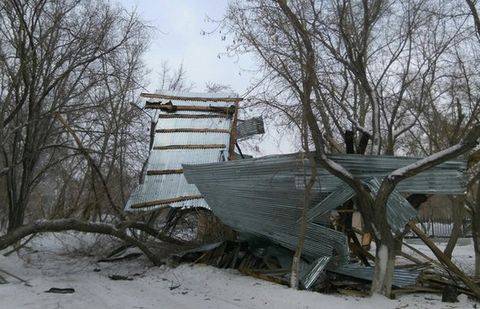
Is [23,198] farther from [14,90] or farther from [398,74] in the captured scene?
[398,74]

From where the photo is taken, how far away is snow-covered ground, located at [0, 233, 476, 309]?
770cm

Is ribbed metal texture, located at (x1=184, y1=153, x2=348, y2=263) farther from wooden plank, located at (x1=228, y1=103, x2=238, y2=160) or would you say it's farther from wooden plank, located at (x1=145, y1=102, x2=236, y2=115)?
wooden plank, located at (x1=145, y1=102, x2=236, y2=115)

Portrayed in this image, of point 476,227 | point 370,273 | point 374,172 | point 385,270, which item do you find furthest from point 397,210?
point 476,227

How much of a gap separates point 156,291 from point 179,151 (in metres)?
5.23

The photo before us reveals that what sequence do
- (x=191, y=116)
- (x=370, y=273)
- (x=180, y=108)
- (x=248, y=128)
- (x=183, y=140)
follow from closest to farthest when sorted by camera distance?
(x=370, y=273) → (x=183, y=140) → (x=191, y=116) → (x=180, y=108) → (x=248, y=128)

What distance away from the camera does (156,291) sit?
8906mm

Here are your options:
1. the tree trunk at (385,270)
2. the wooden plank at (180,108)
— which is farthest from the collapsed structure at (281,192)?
the wooden plank at (180,108)

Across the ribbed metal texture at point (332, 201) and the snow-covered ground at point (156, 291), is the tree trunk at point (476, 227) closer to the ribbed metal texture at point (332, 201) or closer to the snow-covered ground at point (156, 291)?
the snow-covered ground at point (156, 291)

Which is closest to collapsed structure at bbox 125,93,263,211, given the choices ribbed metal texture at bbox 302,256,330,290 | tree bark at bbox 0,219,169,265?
tree bark at bbox 0,219,169,265

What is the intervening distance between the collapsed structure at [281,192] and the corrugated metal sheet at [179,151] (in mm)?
27

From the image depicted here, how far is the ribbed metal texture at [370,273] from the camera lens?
9.02 metres

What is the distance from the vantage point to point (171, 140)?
45.1 ft

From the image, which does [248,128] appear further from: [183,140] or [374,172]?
[374,172]

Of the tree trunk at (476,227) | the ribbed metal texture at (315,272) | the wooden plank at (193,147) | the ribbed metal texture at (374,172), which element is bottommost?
the ribbed metal texture at (315,272)
